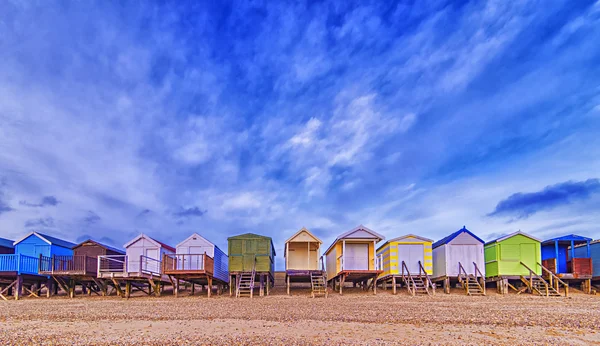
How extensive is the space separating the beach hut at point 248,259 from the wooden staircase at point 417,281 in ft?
29.0

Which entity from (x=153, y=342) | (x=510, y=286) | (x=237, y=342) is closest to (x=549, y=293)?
(x=510, y=286)

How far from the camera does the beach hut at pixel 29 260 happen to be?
26.2 meters

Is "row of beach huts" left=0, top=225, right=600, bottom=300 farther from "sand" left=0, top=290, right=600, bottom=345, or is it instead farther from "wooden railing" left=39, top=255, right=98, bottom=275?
"sand" left=0, top=290, right=600, bottom=345

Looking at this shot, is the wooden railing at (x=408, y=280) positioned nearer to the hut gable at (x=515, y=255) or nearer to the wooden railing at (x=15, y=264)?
the hut gable at (x=515, y=255)

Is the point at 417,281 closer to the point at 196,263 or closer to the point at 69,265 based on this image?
the point at 196,263

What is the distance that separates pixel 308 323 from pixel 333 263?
49.6ft

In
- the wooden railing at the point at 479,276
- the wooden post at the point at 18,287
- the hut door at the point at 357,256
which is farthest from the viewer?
the hut door at the point at 357,256

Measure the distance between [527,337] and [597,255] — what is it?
821 inches

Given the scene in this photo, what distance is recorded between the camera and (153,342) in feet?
39.8

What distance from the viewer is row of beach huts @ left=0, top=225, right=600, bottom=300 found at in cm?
2602

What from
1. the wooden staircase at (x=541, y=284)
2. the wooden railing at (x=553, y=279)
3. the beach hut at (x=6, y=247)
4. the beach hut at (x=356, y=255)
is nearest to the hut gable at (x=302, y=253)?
the beach hut at (x=356, y=255)

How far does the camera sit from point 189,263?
26.9 m

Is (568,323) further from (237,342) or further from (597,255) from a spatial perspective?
(597,255)

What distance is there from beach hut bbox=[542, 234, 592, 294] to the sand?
24.6 ft
